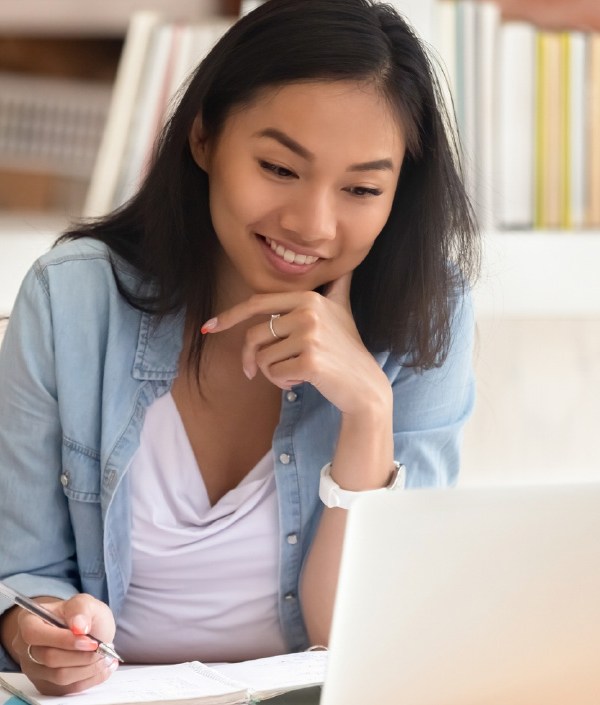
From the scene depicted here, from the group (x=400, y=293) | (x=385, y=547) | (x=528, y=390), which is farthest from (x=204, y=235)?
(x=528, y=390)

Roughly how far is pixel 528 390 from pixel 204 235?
0.95m

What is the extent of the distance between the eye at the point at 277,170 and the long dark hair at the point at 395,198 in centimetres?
7

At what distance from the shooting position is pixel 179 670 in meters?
0.89

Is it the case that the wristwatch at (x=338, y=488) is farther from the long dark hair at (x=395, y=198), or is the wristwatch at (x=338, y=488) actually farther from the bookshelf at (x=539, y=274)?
the bookshelf at (x=539, y=274)

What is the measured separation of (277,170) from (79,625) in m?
0.49

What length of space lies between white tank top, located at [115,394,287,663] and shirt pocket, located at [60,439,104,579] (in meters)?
0.04

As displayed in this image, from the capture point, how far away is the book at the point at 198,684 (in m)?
0.78

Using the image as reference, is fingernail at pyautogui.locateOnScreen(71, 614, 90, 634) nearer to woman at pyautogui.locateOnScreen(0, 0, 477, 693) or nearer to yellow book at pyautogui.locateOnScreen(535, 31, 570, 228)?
woman at pyautogui.locateOnScreen(0, 0, 477, 693)

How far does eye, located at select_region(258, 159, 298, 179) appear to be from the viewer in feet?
3.57

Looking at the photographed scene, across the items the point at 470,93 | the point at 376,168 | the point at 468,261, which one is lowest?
the point at 468,261

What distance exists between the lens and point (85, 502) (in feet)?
3.86

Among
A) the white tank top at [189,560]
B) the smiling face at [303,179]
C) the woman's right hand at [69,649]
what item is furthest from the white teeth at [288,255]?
the woman's right hand at [69,649]

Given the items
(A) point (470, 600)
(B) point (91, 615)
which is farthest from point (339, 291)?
(A) point (470, 600)

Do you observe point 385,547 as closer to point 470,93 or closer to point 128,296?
point 128,296
